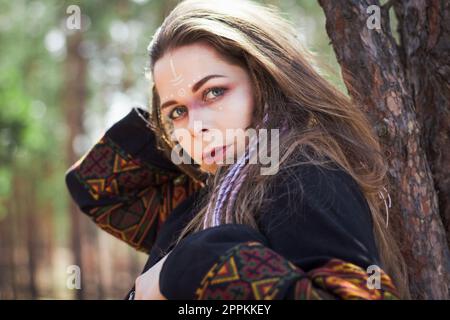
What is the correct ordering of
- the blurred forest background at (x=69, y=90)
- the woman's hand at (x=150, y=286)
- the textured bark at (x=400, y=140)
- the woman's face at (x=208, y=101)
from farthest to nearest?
Answer: the blurred forest background at (x=69, y=90) → the textured bark at (x=400, y=140) → the woman's face at (x=208, y=101) → the woman's hand at (x=150, y=286)

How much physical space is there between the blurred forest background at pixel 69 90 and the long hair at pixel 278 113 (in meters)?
6.35

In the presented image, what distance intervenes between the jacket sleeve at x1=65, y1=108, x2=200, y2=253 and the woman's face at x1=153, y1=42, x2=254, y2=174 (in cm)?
65

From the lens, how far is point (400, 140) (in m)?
2.16

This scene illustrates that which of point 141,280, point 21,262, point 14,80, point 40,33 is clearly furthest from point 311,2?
point 141,280

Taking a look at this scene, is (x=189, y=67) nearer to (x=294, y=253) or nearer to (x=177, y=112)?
(x=177, y=112)

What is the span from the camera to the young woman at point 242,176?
1.48 m

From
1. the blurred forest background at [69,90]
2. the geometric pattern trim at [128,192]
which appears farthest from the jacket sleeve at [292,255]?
the blurred forest background at [69,90]

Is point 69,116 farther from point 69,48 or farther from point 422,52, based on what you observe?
point 422,52

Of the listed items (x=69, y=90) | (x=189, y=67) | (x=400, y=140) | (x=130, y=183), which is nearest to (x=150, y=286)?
(x=189, y=67)

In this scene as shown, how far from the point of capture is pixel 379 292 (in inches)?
59.1

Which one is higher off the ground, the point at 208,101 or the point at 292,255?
the point at 208,101

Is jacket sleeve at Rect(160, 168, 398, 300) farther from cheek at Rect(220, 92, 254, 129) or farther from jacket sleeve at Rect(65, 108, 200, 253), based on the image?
jacket sleeve at Rect(65, 108, 200, 253)

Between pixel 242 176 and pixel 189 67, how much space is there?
0.45m

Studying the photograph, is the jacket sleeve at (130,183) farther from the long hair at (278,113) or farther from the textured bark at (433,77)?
the textured bark at (433,77)
